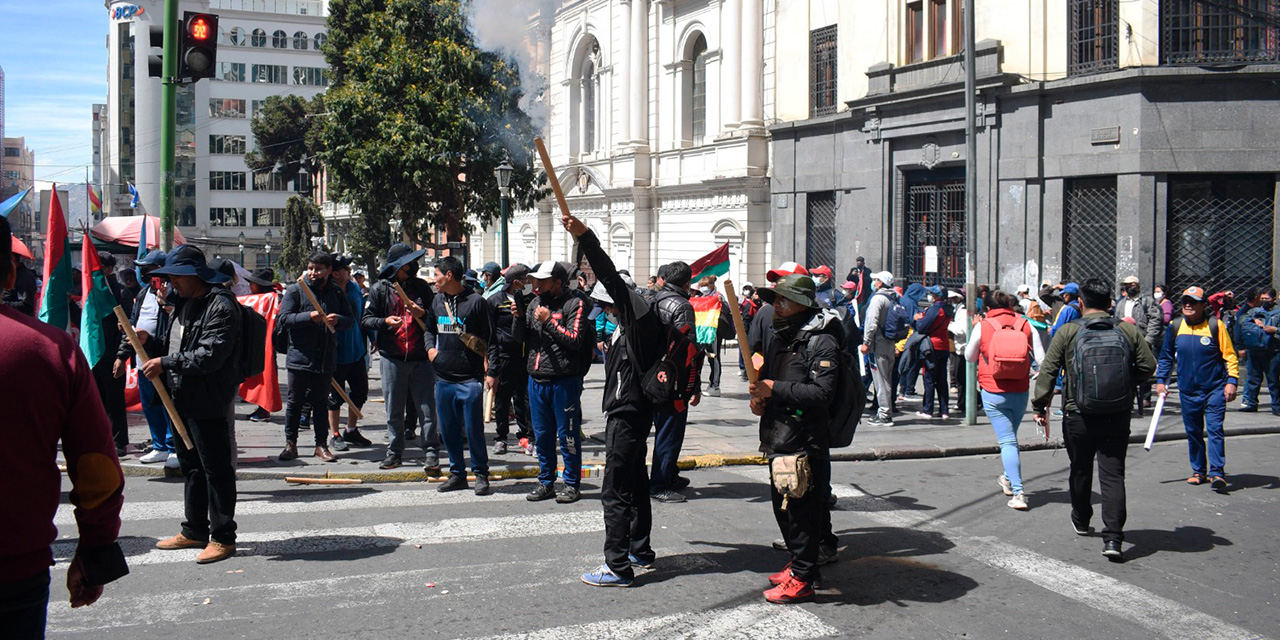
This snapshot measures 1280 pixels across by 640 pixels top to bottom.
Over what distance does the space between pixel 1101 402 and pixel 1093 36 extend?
14.7 m

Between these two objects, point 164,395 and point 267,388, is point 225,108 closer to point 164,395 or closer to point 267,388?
point 267,388

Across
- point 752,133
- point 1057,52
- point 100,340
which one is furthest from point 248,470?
point 752,133

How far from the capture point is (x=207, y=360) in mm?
6461

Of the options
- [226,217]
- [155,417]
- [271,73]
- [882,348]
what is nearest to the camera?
[155,417]

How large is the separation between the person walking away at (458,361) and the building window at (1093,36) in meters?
15.3

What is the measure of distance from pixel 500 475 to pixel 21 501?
19.9ft

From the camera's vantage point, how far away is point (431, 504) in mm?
8008

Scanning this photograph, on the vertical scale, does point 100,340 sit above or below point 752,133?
below

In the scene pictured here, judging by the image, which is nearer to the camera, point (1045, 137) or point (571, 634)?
point (571, 634)

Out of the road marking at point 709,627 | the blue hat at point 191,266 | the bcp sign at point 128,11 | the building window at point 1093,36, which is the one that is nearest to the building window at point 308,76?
the bcp sign at point 128,11

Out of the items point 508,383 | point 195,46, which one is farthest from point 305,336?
point 195,46

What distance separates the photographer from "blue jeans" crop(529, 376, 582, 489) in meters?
8.06

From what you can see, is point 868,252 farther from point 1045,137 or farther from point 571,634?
point 571,634

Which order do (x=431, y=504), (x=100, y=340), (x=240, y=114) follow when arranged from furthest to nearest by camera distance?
(x=240, y=114), (x=100, y=340), (x=431, y=504)
